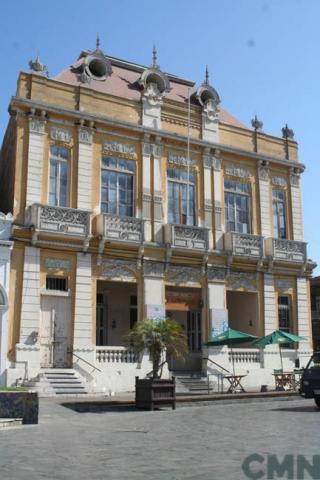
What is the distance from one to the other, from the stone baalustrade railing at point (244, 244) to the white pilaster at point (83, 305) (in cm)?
660

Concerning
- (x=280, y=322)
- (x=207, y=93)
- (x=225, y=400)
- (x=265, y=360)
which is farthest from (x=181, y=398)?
(x=207, y=93)

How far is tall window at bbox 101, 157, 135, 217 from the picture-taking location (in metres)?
23.8

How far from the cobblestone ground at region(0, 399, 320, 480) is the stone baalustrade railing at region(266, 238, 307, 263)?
11712 millimetres

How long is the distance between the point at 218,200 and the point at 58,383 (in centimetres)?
1085

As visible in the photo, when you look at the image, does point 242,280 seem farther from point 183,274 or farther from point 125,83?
point 125,83

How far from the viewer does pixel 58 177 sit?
22.7 metres

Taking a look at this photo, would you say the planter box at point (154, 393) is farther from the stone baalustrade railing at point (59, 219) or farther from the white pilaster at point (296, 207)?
the white pilaster at point (296, 207)

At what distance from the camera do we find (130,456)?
28.4ft

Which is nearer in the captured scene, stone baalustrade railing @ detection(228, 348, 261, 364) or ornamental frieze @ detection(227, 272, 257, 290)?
stone baalustrade railing @ detection(228, 348, 261, 364)

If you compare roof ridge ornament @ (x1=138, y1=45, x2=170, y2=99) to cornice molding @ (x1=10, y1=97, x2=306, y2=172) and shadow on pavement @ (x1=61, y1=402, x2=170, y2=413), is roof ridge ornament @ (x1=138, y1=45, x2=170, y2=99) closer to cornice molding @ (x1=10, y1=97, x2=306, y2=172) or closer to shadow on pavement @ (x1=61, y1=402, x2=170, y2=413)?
cornice molding @ (x1=10, y1=97, x2=306, y2=172)

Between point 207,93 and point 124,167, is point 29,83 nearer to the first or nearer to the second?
point 124,167

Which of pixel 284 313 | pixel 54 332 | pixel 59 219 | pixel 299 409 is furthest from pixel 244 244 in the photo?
pixel 299 409

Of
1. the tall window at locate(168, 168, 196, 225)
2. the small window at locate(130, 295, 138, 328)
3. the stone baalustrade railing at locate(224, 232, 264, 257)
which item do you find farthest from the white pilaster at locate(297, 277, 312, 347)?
the small window at locate(130, 295, 138, 328)

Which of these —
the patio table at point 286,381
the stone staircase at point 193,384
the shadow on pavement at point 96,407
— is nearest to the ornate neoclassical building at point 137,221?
the stone staircase at point 193,384
